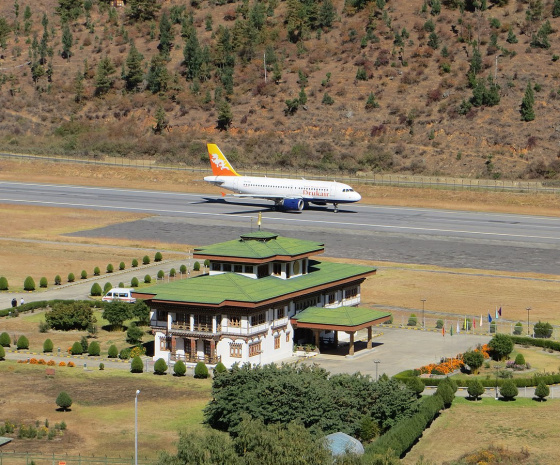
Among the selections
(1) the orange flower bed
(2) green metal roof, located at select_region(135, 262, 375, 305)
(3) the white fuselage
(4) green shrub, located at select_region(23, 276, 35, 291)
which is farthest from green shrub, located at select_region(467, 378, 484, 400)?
(3) the white fuselage

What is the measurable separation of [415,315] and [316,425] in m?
39.4

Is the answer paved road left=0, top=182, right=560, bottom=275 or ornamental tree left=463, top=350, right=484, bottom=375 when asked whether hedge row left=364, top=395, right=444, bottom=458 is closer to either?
ornamental tree left=463, top=350, right=484, bottom=375

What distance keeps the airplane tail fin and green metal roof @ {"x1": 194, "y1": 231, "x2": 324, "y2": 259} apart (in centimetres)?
7517

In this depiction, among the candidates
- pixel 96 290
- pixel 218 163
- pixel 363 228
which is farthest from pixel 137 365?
pixel 218 163

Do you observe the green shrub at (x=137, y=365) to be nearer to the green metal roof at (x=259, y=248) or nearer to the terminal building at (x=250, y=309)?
the terminal building at (x=250, y=309)

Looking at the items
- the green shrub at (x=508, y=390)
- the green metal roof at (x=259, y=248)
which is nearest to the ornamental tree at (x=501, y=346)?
the green shrub at (x=508, y=390)

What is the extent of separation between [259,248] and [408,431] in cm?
2938

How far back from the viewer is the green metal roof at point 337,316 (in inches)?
3420

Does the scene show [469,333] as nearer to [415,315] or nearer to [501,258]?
[415,315]

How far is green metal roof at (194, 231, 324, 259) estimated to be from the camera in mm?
90188

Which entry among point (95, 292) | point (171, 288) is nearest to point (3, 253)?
point (95, 292)

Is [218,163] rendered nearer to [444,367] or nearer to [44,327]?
[44,327]

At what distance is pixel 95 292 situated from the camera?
110062 millimetres

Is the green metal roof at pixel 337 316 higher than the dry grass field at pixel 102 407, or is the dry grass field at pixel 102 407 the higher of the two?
the green metal roof at pixel 337 316
